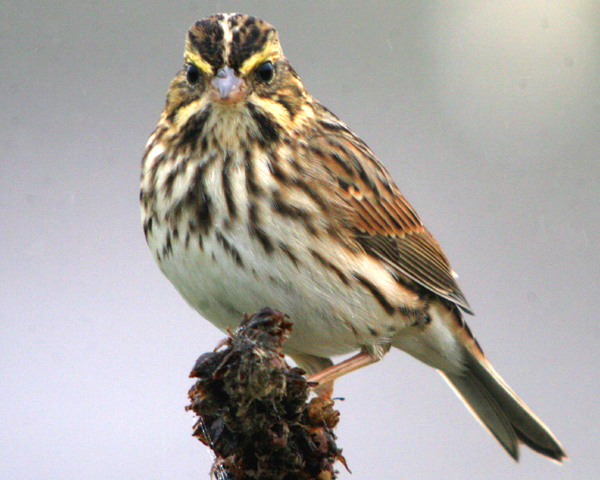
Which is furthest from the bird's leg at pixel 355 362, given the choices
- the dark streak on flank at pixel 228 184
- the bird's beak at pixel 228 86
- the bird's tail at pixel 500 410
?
the bird's beak at pixel 228 86

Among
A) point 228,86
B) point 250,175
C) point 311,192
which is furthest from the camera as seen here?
point 311,192

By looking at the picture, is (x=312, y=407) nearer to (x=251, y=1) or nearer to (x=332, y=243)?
(x=332, y=243)

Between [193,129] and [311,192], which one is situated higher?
[193,129]

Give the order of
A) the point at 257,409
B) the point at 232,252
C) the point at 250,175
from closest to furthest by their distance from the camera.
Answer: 1. the point at 257,409
2. the point at 232,252
3. the point at 250,175

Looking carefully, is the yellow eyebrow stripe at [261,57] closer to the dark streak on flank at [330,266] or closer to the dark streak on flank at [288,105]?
the dark streak on flank at [288,105]

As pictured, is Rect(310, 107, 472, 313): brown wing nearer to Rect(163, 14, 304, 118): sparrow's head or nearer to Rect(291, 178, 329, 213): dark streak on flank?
Rect(291, 178, 329, 213): dark streak on flank

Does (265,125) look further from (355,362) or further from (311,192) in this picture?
(355,362)

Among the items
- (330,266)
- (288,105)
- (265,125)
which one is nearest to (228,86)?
(265,125)
